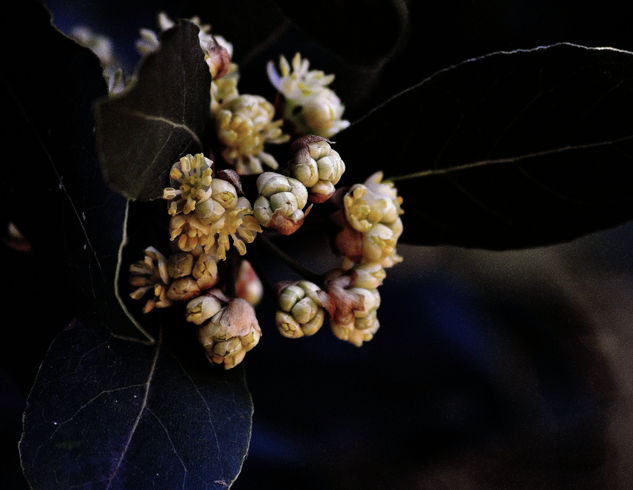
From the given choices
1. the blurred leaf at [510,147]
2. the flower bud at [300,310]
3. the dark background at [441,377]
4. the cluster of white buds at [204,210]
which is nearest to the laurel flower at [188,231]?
the cluster of white buds at [204,210]

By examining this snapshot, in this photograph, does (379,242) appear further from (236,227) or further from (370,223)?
(236,227)

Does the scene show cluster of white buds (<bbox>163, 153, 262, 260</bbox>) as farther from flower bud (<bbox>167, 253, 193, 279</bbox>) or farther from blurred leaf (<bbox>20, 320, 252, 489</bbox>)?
blurred leaf (<bbox>20, 320, 252, 489</bbox>)

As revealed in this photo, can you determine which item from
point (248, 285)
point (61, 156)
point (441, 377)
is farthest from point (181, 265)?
point (441, 377)

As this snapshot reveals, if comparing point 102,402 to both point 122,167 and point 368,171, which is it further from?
point 368,171

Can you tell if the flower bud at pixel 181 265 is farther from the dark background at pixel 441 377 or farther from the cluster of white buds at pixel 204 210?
the dark background at pixel 441 377

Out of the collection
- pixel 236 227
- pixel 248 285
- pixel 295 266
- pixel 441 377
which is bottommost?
pixel 441 377

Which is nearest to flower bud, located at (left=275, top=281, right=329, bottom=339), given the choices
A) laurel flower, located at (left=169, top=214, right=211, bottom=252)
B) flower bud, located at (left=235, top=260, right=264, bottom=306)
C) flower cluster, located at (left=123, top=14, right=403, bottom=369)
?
flower cluster, located at (left=123, top=14, right=403, bottom=369)

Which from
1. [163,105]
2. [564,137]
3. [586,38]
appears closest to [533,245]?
[564,137]
